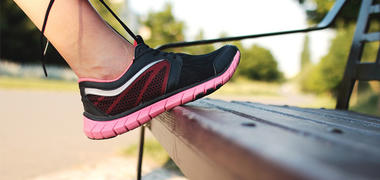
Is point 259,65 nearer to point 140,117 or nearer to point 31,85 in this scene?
point 31,85

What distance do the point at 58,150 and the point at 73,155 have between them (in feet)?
0.45

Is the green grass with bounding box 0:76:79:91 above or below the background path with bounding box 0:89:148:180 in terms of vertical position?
below

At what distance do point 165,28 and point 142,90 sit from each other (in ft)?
42.4

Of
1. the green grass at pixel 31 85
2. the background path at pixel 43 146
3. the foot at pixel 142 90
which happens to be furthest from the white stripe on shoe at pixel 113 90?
the green grass at pixel 31 85

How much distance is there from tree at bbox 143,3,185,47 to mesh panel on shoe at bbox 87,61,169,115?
12.6 metres

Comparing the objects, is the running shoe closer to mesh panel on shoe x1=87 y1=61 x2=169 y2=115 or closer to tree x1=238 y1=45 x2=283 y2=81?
mesh panel on shoe x1=87 y1=61 x2=169 y2=115

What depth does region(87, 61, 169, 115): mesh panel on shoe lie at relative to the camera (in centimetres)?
63

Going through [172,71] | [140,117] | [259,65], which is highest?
[172,71]

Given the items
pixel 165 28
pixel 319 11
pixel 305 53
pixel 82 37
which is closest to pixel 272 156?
pixel 82 37

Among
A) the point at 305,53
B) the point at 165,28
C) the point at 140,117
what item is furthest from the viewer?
the point at 305,53

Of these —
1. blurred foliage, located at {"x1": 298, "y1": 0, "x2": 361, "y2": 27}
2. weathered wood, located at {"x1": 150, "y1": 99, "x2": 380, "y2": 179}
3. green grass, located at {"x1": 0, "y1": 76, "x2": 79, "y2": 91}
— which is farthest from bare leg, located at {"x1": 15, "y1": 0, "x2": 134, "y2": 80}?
green grass, located at {"x1": 0, "y1": 76, "x2": 79, "y2": 91}

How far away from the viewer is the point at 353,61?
4.18 feet

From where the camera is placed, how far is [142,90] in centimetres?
64

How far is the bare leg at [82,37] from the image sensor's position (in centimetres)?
61
